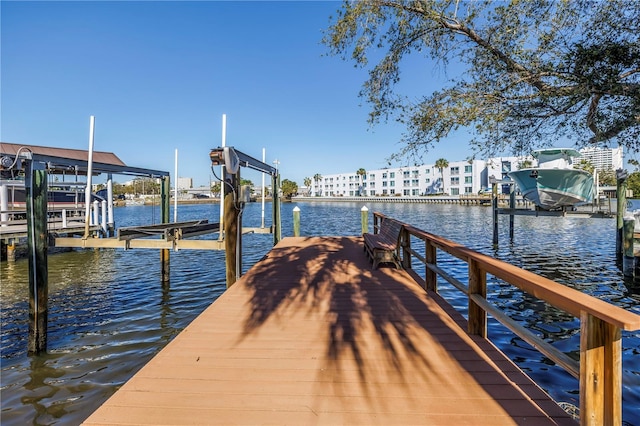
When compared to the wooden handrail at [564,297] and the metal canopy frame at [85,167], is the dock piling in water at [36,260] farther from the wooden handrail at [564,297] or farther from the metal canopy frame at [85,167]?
the wooden handrail at [564,297]

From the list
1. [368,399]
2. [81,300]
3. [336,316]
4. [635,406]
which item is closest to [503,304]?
[635,406]

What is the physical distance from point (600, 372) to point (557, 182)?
1786 cm

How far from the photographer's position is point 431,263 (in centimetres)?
550

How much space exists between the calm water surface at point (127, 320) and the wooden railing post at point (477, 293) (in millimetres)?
1378

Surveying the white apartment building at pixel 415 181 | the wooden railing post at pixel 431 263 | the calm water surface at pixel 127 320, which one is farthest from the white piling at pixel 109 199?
the white apartment building at pixel 415 181

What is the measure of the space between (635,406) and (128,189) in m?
169

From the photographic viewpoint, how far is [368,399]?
2627mm

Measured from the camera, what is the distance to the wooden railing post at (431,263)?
544 cm

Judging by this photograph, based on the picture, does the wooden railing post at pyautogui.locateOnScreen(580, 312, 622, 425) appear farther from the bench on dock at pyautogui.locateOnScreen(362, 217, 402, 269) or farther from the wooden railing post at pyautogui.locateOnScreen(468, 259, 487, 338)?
the bench on dock at pyautogui.locateOnScreen(362, 217, 402, 269)

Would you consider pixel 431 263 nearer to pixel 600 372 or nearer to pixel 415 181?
pixel 600 372

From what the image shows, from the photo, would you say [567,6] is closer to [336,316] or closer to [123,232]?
[336,316]

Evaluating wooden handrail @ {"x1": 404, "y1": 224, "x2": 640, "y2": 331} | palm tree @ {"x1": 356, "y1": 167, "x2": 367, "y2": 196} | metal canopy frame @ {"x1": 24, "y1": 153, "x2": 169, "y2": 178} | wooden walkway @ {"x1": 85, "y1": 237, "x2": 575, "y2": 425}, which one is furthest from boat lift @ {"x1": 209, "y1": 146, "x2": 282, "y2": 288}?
palm tree @ {"x1": 356, "y1": 167, "x2": 367, "y2": 196}

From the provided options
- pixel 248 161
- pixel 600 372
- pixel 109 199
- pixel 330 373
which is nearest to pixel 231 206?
pixel 248 161

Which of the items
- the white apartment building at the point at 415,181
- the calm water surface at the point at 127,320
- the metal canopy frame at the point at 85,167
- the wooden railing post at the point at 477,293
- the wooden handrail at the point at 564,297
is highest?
the white apartment building at the point at 415,181
